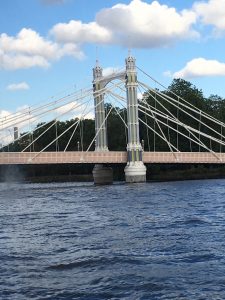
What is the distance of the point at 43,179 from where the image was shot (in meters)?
112

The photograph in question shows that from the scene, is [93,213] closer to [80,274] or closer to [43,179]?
[80,274]

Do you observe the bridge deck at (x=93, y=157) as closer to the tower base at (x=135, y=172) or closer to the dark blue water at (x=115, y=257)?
the tower base at (x=135, y=172)

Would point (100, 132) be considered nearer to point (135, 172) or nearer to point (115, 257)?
point (135, 172)

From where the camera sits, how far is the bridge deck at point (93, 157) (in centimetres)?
7238

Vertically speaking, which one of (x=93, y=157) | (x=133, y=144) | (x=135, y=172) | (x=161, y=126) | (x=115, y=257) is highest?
(x=161, y=126)

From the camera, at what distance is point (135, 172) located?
252 ft

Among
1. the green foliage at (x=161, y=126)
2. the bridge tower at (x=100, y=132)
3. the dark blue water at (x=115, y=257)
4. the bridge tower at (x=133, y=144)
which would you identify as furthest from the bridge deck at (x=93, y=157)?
the dark blue water at (x=115, y=257)

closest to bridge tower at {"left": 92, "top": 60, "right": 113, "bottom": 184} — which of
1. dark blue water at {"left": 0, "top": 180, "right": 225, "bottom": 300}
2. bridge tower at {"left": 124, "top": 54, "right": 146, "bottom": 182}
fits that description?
bridge tower at {"left": 124, "top": 54, "right": 146, "bottom": 182}

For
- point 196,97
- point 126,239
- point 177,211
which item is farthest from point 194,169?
point 126,239

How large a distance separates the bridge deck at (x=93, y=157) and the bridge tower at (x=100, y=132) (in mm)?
6461

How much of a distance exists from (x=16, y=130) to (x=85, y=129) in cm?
4234

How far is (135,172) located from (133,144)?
3.89 meters

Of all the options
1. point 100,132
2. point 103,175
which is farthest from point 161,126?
point 103,175

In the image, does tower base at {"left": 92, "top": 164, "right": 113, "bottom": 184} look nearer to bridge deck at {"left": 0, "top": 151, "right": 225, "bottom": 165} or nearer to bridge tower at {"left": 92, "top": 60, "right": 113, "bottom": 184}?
bridge tower at {"left": 92, "top": 60, "right": 113, "bottom": 184}
